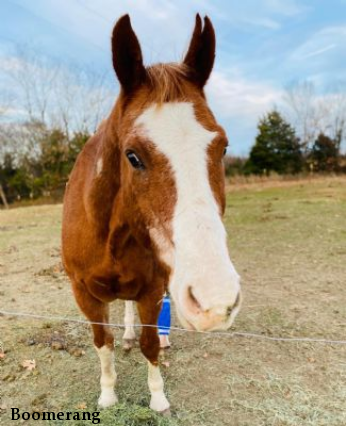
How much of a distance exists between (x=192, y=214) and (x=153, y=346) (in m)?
1.90

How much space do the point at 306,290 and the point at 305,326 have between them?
1234 mm

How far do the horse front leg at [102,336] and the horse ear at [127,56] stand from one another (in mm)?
1611

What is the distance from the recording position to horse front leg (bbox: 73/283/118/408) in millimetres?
2938

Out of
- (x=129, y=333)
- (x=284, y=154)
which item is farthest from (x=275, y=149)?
(x=129, y=333)

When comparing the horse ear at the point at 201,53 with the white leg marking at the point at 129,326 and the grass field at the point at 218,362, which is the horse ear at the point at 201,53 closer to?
the grass field at the point at 218,362

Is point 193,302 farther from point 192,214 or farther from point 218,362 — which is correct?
point 218,362

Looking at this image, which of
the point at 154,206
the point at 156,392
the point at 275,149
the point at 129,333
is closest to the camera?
the point at 154,206

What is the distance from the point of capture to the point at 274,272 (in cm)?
651

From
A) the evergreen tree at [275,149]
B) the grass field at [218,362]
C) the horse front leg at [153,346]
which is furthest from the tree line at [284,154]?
the horse front leg at [153,346]

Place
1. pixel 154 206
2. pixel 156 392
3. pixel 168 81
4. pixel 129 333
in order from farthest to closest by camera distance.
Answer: pixel 129 333, pixel 156 392, pixel 168 81, pixel 154 206

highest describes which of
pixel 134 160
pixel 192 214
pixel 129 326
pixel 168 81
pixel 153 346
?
pixel 168 81

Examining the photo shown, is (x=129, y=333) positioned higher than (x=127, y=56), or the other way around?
(x=127, y=56)

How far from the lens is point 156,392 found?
304 centimetres

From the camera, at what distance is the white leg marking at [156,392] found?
2.98 metres
